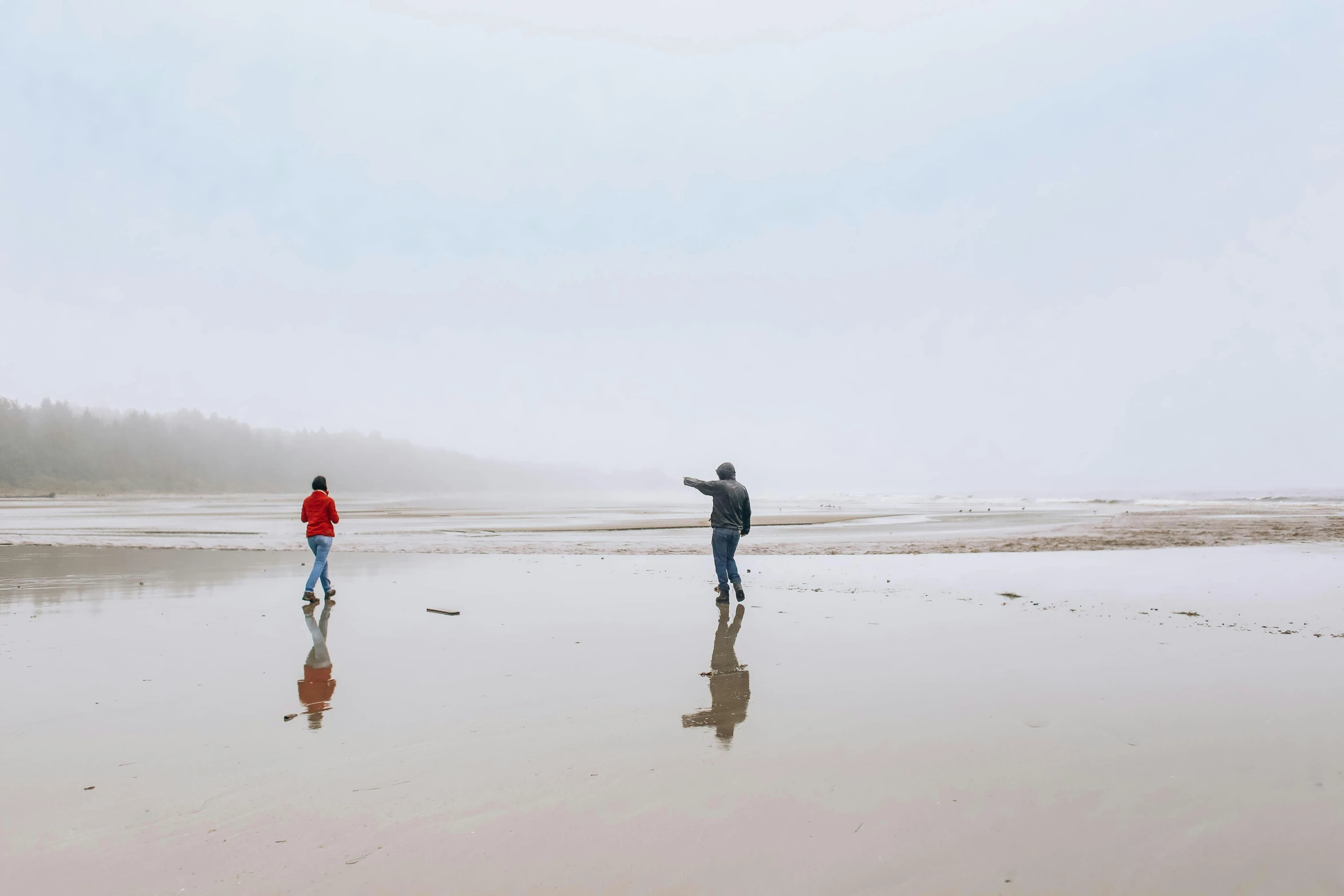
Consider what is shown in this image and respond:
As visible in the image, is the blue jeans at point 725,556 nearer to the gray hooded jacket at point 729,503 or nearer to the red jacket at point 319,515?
the gray hooded jacket at point 729,503

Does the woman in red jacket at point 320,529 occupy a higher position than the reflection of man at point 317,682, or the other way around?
the woman in red jacket at point 320,529

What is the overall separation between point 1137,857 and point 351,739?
5148 mm

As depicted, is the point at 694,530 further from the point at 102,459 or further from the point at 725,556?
the point at 102,459

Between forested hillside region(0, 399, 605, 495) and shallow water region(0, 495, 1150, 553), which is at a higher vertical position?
forested hillside region(0, 399, 605, 495)

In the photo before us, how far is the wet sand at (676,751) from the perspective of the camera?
3297 millimetres

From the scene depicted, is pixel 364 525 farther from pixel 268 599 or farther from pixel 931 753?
pixel 931 753

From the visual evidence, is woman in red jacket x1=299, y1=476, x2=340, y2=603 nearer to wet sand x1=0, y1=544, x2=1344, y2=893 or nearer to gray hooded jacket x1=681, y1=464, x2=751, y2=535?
wet sand x1=0, y1=544, x2=1344, y2=893

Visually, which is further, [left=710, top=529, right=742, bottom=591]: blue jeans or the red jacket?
the red jacket

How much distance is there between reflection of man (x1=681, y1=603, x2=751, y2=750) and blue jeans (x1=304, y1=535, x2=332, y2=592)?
7.55 meters

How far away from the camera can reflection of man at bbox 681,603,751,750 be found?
5.32 metres

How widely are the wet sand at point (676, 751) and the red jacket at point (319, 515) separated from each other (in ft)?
9.34

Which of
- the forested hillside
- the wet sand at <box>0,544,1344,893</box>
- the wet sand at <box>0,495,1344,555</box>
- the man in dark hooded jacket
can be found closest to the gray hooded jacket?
the man in dark hooded jacket

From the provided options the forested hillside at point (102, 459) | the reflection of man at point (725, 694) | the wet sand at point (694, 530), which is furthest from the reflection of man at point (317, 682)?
the forested hillside at point (102, 459)

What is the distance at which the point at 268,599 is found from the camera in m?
11.6
